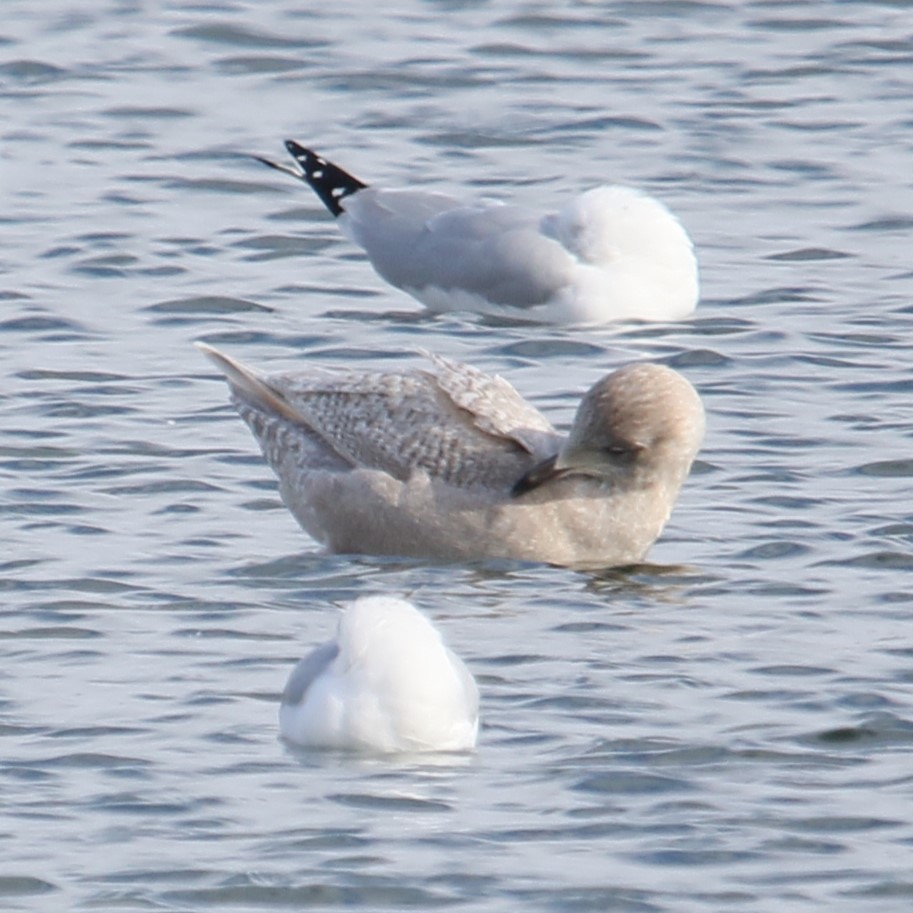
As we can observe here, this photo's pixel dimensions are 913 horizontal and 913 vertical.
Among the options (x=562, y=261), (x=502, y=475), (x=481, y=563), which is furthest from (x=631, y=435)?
(x=562, y=261)

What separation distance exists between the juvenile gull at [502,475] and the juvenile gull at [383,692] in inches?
81.1

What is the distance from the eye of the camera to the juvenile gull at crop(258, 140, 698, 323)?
13.2 meters

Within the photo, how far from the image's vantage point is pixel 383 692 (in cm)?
780

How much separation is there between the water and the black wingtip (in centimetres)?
31

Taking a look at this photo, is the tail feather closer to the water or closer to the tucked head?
the water

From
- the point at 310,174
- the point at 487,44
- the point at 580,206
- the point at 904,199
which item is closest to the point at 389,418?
the point at 580,206

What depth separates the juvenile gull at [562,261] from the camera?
13.2 meters

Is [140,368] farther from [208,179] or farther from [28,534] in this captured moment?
[208,179]

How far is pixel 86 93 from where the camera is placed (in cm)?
1738

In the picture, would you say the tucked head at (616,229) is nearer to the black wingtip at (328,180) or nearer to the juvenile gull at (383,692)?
the black wingtip at (328,180)

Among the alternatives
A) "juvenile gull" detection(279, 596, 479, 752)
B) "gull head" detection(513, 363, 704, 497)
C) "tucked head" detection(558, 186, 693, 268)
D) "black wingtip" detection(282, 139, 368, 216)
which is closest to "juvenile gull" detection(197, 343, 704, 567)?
"gull head" detection(513, 363, 704, 497)

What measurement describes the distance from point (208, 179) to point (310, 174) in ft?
4.29

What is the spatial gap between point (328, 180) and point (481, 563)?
4.80 meters

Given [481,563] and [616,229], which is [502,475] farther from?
[616,229]
